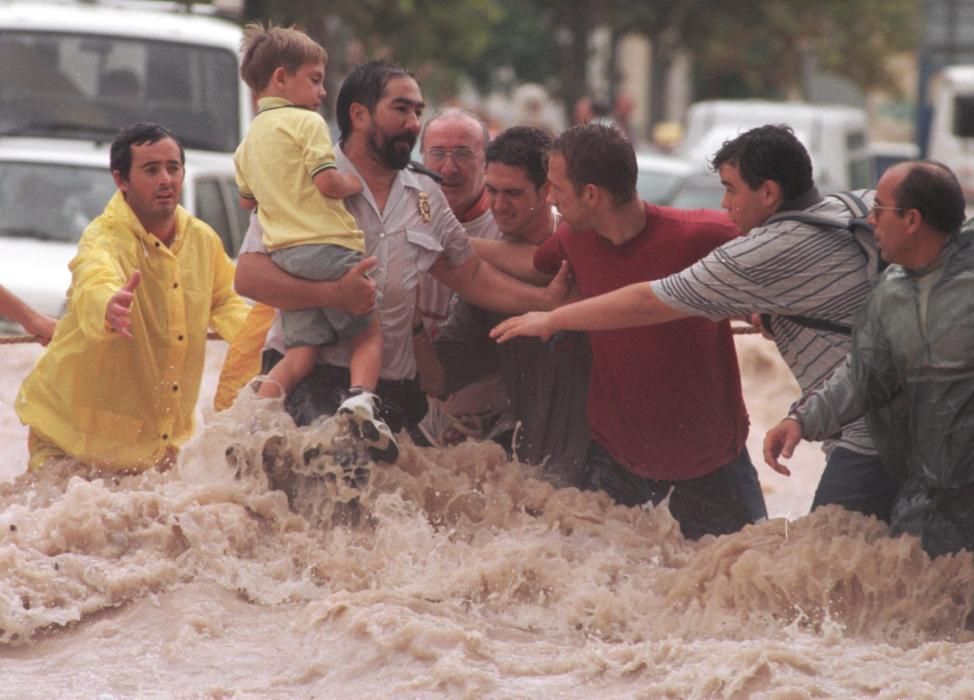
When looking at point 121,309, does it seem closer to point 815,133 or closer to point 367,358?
point 367,358

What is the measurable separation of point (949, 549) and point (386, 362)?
6.94ft

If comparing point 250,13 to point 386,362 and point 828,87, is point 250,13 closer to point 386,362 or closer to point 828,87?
point 386,362

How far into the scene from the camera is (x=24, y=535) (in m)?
6.85

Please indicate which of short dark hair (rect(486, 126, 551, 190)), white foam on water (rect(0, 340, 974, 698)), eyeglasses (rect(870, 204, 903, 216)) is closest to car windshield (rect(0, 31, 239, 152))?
white foam on water (rect(0, 340, 974, 698))

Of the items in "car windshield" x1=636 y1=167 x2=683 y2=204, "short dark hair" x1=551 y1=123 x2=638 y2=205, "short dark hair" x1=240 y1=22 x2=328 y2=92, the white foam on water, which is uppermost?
"short dark hair" x1=240 y1=22 x2=328 y2=92

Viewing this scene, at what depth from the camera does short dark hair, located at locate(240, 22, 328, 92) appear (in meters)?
6.82

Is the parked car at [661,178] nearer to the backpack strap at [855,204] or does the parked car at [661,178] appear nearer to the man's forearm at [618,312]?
the backpack strap at [855,204]

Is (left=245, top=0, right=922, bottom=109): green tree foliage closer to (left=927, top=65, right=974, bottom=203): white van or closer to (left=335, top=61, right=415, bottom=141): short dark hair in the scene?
(left=927, top=65, right=974, bottom=203): white van

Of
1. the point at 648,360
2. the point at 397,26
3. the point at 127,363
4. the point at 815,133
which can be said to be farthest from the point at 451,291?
the point at 397,26

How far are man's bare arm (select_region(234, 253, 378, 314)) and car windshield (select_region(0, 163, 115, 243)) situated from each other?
4702 mm

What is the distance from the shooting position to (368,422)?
6.59 meters

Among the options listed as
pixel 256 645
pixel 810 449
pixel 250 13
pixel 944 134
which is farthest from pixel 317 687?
pixel 944 134

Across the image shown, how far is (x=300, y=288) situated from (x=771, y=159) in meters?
1.66

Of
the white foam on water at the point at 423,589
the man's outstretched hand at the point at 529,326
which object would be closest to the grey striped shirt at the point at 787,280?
the man's outstretched hand at the point at 529,326
